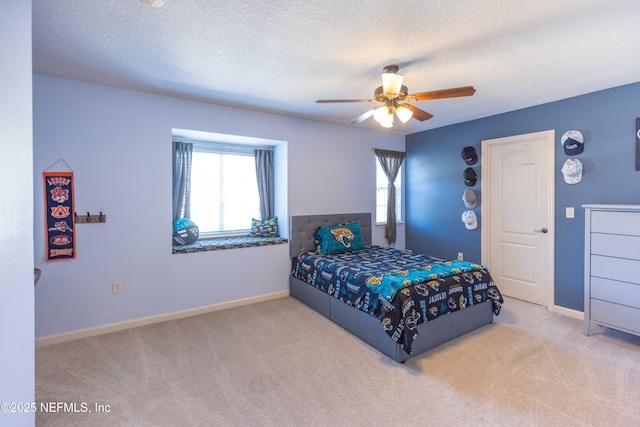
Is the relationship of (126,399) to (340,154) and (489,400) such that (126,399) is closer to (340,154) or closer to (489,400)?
(489,400)

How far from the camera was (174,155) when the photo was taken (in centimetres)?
371

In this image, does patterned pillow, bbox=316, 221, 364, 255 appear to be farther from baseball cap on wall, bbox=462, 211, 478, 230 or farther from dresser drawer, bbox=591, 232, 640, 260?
dresser drawer, bbox=591, 232, 640, 260

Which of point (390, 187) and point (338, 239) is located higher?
point (390, 187)

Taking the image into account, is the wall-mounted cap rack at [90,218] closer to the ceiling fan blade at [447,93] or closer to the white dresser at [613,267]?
the ceiling fan blade at [447,93]

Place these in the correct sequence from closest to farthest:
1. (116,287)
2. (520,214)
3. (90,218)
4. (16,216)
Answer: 1. (16,216)
2. (90,218)
3. (116,287)
4. (520,214)

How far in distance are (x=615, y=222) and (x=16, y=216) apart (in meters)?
4.11

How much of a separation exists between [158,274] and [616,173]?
16.1 ft

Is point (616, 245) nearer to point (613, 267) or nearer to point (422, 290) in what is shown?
point (613, 267)

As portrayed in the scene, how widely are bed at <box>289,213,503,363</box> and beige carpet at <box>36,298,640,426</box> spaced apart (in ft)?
0.37

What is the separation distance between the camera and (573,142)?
10.8 ft

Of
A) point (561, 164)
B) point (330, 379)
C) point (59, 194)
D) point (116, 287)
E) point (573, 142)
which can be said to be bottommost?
point (330, 379)

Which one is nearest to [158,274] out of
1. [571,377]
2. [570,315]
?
[571,377]

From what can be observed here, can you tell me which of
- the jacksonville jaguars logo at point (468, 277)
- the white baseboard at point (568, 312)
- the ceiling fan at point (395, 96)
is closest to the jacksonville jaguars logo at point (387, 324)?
the jacksonville jaguars logo at point (468, 277)

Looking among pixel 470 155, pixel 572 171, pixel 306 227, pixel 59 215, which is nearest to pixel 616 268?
pixel 572 171
